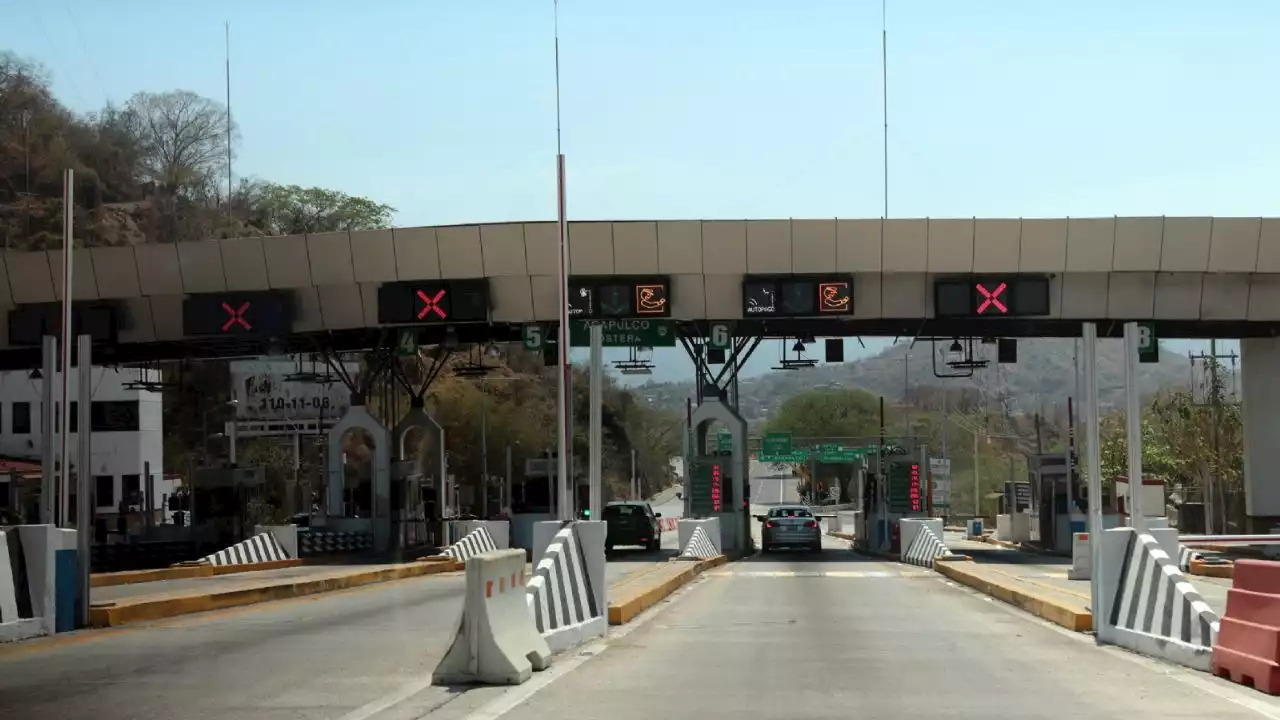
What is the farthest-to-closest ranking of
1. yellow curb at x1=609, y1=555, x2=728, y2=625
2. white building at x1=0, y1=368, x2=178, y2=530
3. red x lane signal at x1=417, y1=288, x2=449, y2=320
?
white building at x1=0, y1=368, x2=178, y2=530, red x lane signal at x1=417, y1=288, x2=449, y2=320, yellow curb at x1=609, y1=555, x2=728, y2=625

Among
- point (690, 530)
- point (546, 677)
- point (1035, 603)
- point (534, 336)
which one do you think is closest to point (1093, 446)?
point (1035, 603)

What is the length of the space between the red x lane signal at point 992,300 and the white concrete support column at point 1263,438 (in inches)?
317

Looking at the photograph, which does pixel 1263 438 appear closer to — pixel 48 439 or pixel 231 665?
pixel 48 439

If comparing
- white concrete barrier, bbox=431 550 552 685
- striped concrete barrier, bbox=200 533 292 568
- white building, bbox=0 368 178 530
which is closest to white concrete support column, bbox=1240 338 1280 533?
striped concrete barrier, bbox=200 533 292 568

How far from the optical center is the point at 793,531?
44.3 metres

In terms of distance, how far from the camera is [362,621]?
17141 mm

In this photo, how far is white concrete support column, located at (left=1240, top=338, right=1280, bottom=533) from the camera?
3869cm

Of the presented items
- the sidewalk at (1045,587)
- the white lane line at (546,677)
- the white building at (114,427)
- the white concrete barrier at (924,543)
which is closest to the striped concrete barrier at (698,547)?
the white concrete barrier at (924,543)

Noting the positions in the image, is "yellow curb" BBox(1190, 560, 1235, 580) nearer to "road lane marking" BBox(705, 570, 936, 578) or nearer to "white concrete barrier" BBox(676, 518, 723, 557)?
"road lane marking" BBox(705, 570, 936, 578)

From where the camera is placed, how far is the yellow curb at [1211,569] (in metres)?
29.0

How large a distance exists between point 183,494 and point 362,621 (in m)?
53.7

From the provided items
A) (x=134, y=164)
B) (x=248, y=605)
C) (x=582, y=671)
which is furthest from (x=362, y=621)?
(x=134, y=164)

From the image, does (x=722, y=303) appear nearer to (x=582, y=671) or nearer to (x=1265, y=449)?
(x=1265, y=449)

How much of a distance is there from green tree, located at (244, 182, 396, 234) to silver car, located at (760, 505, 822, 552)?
7520cm
